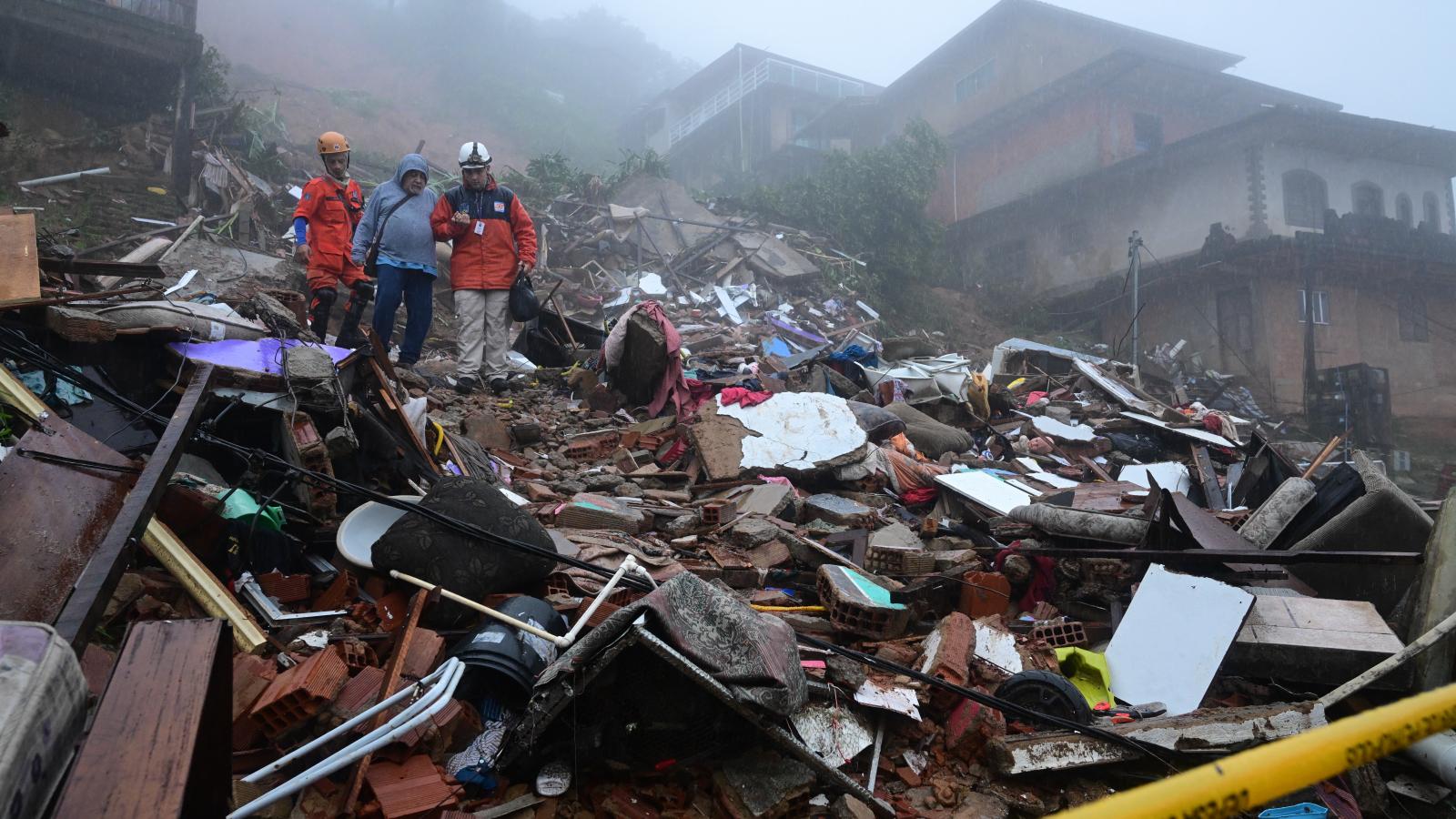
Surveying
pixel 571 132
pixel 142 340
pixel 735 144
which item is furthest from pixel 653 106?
pixel 142 340

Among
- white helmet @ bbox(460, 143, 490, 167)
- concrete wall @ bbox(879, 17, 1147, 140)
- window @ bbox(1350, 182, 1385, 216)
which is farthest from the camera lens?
concrete wall @ bbox(879, 17, 1147, 140)

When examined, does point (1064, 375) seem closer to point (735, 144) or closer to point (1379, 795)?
point (1379, 795)

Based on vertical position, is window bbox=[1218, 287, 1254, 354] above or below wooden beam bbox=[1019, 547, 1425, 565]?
above

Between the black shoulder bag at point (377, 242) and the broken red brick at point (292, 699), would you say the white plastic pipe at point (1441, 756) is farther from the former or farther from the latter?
the black shoulder bag at point (377, 242)

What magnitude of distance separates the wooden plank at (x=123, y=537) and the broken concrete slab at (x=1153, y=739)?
264 centimetres

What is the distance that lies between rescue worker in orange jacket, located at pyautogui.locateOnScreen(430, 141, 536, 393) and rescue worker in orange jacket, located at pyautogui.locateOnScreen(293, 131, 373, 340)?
73cm

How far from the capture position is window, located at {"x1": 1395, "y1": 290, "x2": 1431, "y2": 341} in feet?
58.4

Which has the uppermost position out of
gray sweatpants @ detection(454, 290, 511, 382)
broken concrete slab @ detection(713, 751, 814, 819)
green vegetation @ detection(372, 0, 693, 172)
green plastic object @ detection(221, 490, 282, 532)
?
green vegetation @ detection(372, 0, 693, 172)

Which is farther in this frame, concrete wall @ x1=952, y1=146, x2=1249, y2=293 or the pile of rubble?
concrete wall @ x1=952, y1=146, x2=1249, y2=293

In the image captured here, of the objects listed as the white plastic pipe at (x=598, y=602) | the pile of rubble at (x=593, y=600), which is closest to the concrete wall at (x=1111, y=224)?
the pile of rubble at (x=593, y=600)

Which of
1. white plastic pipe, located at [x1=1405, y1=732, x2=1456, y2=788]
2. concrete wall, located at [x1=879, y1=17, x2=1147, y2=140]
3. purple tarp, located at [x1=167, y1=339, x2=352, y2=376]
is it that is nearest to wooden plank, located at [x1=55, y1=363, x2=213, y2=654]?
purple tarp, located at [x1=167, y1=339, x2=352, y2=376]

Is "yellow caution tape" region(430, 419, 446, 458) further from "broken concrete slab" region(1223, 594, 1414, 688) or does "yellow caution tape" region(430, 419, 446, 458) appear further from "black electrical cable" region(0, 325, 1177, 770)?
"broken concrete slab" region(1223, 594, 1414, 688)

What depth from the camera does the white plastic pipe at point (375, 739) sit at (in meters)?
1.98

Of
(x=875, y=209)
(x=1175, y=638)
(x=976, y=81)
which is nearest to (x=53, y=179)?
(x=1175, y=638)
